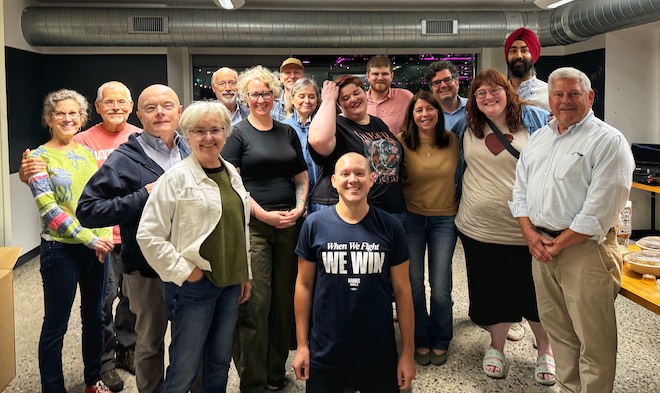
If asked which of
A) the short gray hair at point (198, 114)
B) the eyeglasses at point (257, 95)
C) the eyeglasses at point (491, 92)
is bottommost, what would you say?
the short gray hair at point (198, 114)

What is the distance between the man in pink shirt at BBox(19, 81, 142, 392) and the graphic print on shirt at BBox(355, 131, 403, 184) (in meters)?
1.13

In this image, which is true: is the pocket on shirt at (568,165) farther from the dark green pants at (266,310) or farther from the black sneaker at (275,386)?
the black sneaker at (275,386)

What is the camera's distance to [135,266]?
189 cm

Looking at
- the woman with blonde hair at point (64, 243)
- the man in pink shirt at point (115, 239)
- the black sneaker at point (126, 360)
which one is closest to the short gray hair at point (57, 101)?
the woman with blonde hair at point (64, 243)

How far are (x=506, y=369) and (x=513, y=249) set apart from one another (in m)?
0.73

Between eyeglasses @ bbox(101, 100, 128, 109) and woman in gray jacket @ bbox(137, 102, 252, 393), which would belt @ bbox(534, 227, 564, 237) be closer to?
woman in gray jacket @ bbox(137, 102, 252, 393)

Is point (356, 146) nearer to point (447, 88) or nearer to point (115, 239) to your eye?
point (447, 88)

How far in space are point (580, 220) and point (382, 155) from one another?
96cm

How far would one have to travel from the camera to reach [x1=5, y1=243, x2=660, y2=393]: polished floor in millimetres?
2555

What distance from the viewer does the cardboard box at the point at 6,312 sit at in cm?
222

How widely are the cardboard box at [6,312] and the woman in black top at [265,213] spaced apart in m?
1.06

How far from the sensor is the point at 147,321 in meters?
1.93

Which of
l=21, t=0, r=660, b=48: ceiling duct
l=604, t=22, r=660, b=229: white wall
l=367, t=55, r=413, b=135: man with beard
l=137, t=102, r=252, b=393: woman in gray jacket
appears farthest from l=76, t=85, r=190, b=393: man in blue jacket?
l=604, t=22, r=660, b=229: white wall

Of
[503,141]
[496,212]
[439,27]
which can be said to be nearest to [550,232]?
[496,212]
